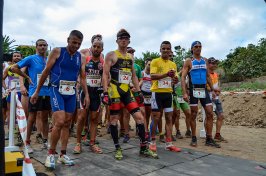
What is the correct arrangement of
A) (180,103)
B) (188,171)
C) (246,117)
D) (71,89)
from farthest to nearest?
1. (246,117)
2. (180,103)
3. (71,89)
4. (188,171)

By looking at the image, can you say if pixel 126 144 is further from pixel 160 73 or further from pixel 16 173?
pixel 16 173

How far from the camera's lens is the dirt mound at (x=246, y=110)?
10.5m

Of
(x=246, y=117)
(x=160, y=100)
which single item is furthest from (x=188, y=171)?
(x=246, y=117)

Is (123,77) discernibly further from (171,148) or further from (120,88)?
(171,148)

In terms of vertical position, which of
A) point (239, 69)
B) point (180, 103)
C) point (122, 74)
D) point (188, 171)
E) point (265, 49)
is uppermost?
point (265, 49)

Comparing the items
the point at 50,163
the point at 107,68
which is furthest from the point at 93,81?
the point at 50,163

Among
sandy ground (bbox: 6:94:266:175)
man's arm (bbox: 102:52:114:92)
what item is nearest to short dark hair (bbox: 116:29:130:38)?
man's arm (bbox: 102:52:114:92)

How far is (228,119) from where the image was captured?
37.5 feet

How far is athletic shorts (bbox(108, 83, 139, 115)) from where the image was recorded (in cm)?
479

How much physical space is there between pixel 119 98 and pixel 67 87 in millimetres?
1017

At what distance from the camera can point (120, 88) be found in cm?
482

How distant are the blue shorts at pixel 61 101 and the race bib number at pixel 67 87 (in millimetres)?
55

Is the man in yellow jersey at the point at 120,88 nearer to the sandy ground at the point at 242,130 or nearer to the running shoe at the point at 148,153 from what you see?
the running shoe at the point at 148,153

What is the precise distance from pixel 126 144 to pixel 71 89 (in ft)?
6.89
